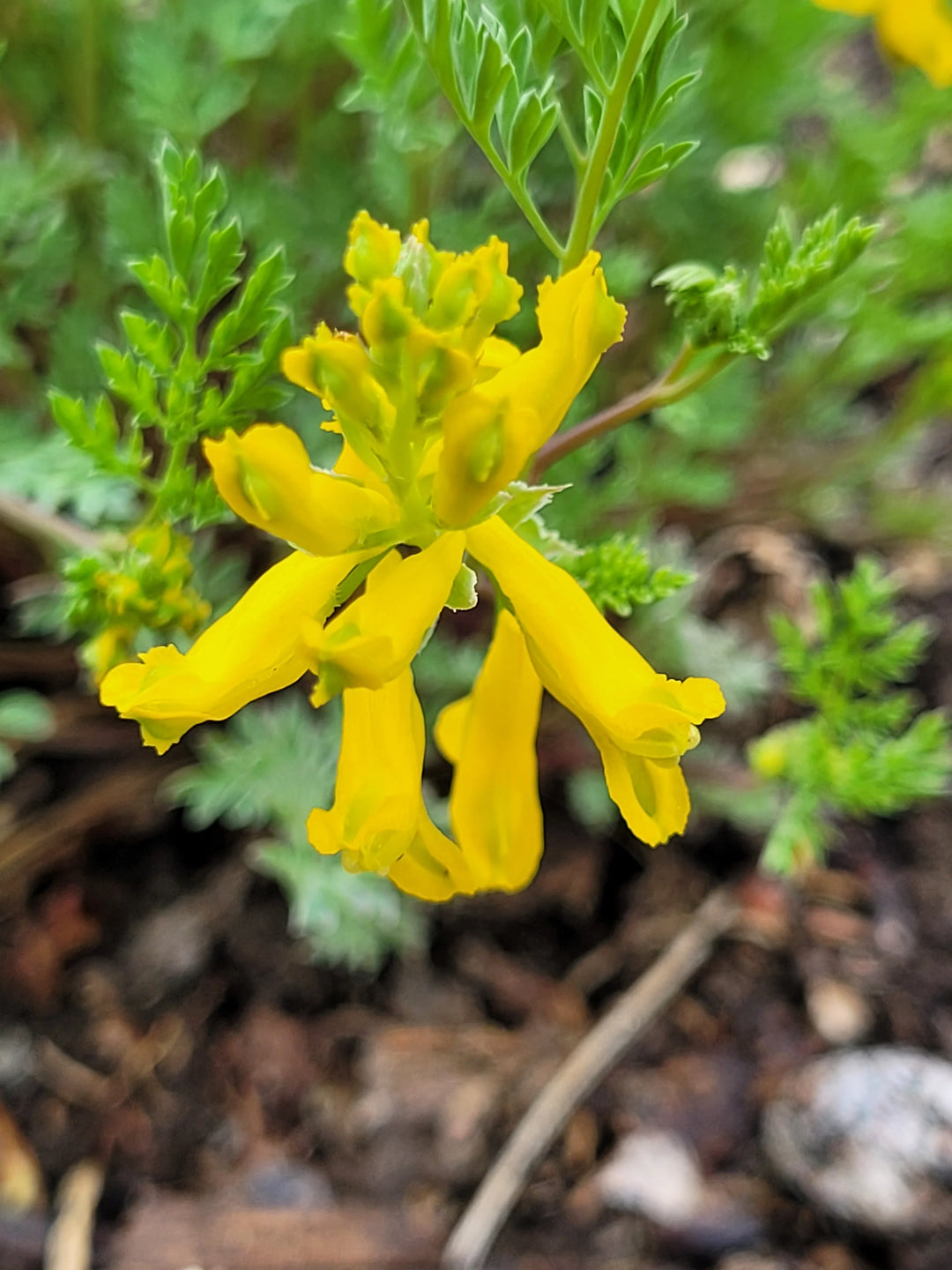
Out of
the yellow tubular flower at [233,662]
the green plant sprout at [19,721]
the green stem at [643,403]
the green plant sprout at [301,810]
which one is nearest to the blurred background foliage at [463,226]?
the green plant sprout at [301,810]

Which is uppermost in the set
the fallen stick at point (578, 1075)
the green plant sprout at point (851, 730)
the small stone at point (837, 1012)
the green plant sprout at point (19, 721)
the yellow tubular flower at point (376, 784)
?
the yellow tubular flower at point (376, 784)

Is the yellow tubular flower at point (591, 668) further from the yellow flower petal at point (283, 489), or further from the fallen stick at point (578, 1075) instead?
the fallen stick at point (578, 1075)

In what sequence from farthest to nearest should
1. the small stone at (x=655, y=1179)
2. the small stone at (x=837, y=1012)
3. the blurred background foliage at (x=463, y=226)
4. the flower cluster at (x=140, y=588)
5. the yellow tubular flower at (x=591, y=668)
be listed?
the small stone at (x=837, y=1012)
the small stone at (x=655, y=1179)
the blurred background foliage at (x=463, y=226)
the flower cluster at (x=140, y=588)
the yellow tubular flower at (x=591, y=668)

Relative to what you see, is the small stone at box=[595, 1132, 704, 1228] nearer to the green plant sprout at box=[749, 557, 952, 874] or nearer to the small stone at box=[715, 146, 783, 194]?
the green plant sprout at box=[749, 557, 952, 874]

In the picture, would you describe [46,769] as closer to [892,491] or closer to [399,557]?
[399,557]

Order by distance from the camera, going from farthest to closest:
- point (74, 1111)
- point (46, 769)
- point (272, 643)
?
point (46, 769), point (74, 1111), point (272, 643)

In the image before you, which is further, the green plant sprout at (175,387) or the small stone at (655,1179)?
the small stone at (655,1179)

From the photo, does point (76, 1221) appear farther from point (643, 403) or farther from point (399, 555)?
point (643, 403)

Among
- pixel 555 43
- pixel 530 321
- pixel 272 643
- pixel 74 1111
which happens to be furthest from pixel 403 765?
pixel 74 1111
